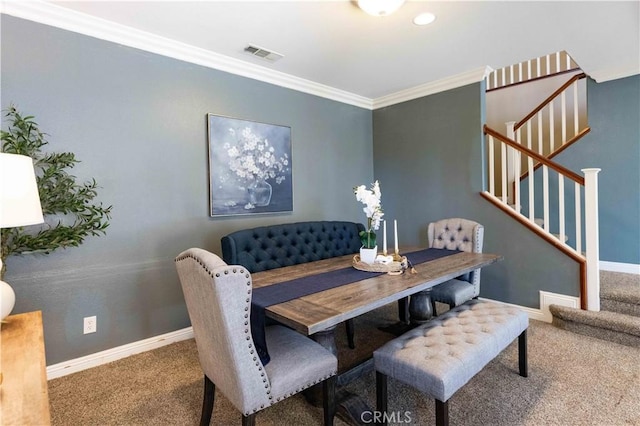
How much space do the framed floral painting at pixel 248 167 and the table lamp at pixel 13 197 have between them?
152 centimetres

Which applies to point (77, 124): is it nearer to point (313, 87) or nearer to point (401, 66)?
point (313, 87)

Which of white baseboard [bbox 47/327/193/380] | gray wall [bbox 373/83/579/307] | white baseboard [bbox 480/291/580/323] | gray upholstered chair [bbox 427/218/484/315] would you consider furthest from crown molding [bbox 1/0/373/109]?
white baseboard [bbox 480/291/580/323]

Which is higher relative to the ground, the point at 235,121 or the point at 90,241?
the point at 235,121

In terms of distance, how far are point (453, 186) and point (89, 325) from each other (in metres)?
3.73

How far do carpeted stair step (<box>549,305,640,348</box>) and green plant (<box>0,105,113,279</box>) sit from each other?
3.85 meters

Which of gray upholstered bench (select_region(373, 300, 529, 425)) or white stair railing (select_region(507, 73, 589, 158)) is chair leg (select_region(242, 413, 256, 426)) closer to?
gray upholstered bench (select_region(373, 300, 529, 425))

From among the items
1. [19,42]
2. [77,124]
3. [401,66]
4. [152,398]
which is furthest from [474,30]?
[152,398]

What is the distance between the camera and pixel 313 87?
3711 mm

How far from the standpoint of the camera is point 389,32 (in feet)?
8.46

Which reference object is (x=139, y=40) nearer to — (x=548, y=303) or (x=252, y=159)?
(x=252, y=159)

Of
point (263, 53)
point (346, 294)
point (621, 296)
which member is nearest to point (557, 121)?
point (621, 296)

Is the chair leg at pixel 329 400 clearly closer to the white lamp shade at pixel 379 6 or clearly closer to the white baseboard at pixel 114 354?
the white baseboard at pixel 114 354

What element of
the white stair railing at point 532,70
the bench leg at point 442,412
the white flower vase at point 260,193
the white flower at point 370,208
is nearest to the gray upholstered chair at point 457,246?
the white flower at point 370,208

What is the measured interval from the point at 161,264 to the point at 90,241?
21.3 inches
